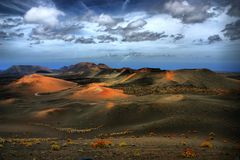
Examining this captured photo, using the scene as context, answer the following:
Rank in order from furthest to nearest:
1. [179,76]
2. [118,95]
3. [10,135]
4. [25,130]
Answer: [179,76], [118,95], [25,130], [10,135]

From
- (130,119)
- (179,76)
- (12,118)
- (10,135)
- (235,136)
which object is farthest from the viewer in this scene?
(179,76)

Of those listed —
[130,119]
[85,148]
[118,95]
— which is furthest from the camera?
[118,95]

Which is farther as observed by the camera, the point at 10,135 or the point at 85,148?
the point at 10,135

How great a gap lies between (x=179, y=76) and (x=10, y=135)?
77.5 meters

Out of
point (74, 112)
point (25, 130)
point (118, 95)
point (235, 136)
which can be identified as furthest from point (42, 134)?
point (118, 95)

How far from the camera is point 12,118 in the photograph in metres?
49.9

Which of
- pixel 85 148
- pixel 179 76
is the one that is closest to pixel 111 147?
pixel 85 148

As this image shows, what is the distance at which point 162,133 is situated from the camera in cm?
3061

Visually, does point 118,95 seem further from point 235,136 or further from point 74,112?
point 235,136

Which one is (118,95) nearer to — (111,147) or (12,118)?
(12,118)

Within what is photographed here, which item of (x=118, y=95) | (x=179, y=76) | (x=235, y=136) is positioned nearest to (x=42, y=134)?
(x=235, y=136)

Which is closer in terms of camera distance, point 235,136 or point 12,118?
point 235,136

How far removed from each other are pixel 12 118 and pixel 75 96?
2562 centimetres

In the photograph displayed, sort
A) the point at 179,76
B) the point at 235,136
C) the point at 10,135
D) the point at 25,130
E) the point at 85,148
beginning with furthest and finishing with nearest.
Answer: the point at 179,76, the point at 25,130, the point at 10,135, the point at 235,136, the point at 85,148
